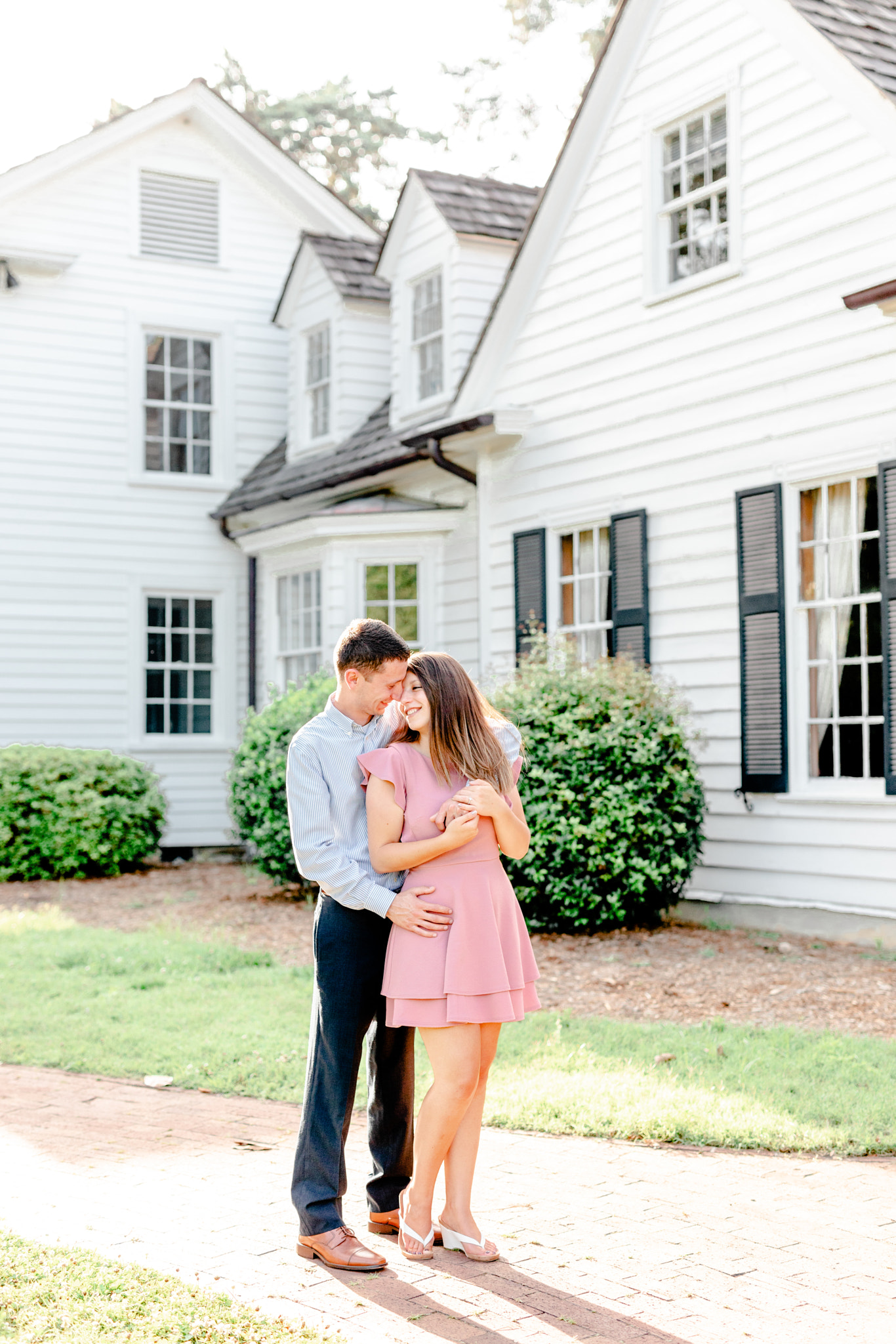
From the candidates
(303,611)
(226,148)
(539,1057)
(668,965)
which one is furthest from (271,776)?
(226,148)

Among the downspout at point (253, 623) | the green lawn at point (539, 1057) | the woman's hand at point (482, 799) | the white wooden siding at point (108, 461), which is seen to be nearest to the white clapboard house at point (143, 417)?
the white wooden siding at point (108, 461)

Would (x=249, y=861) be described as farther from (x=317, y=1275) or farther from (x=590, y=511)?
(x=317, y=1275)

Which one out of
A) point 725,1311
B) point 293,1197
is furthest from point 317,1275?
point 725,1311

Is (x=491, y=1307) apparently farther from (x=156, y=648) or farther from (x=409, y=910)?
(x=156, y=648)

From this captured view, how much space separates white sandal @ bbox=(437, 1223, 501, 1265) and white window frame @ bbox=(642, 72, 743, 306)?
25.2ft

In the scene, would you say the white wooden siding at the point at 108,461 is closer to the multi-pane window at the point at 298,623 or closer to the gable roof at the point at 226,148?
the gable roof at the point at 226,148

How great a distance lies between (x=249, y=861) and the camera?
15.9 m

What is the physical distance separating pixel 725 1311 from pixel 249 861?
12753 mm

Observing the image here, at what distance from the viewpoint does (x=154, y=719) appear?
16609 millimetres

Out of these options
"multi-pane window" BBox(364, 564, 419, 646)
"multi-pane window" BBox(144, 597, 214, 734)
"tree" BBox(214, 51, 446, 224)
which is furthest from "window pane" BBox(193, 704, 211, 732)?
"tree" BBox(214, 51, 446, 224)

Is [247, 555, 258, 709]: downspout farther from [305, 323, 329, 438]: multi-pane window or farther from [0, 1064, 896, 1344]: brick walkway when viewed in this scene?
[0, 1064, 896, 1344]: brick walkway

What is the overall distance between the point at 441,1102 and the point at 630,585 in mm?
7210

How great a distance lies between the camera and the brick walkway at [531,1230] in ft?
11.3

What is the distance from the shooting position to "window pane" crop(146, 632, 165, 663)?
16.6 metres
